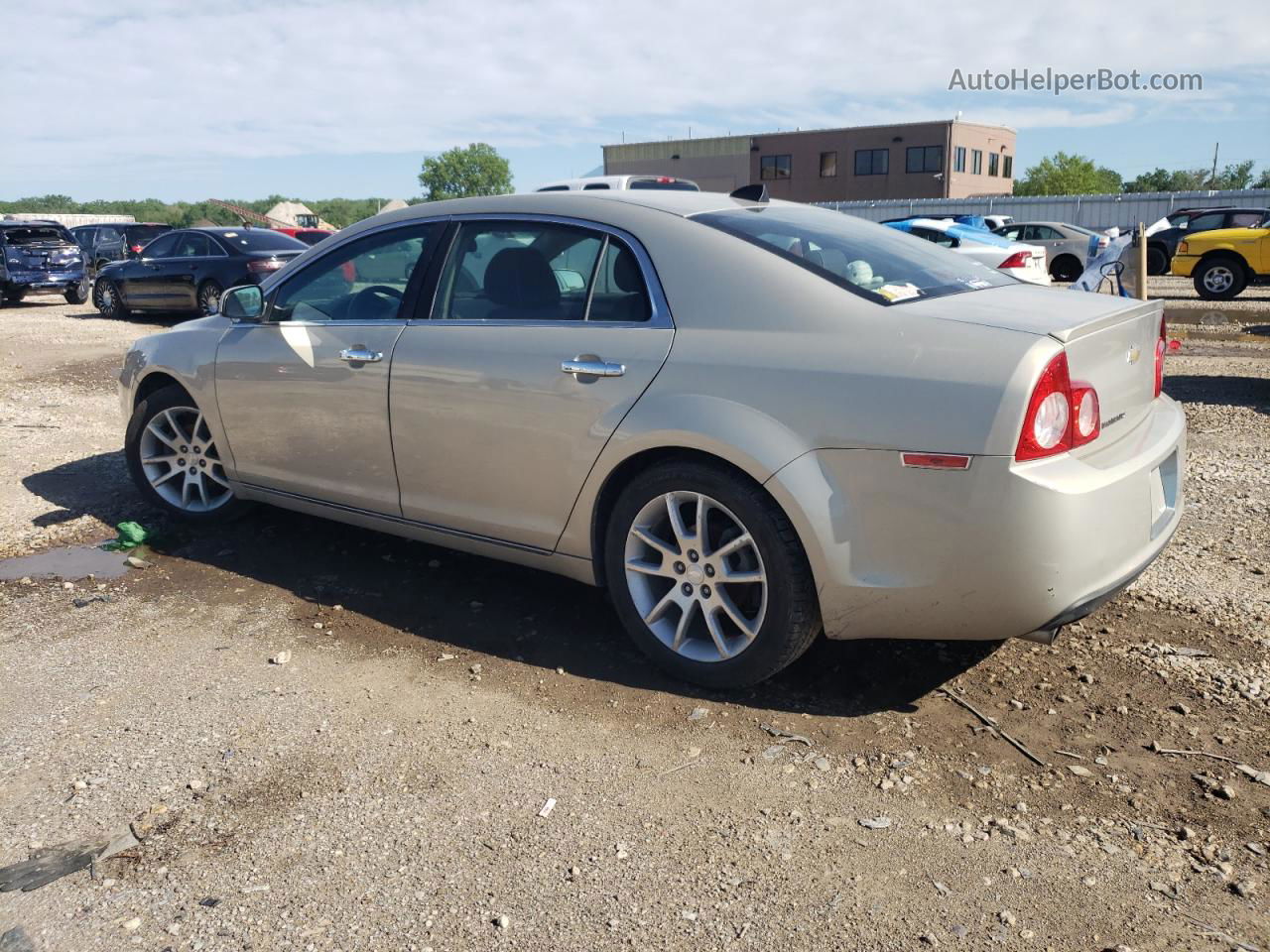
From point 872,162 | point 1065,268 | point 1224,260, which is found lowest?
point 1065,268

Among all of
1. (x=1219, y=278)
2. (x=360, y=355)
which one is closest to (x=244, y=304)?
(x=360, y=355)

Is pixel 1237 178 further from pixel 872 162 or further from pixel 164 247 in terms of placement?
pixel 164 247

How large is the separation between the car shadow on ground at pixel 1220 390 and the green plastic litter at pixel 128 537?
7.79m

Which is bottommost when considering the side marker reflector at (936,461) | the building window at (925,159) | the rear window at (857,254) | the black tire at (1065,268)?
the black tire at (1065,268)

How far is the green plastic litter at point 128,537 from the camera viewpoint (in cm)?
540

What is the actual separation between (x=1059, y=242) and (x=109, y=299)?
67.3 feet

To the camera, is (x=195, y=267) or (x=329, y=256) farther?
(x=195, y=267)

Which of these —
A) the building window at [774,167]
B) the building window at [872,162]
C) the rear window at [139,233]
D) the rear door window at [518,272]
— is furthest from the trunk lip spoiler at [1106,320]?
the building window at [774,167]

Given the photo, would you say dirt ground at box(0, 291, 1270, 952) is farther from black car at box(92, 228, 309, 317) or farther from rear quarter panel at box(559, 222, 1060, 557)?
black car at box(92, 228, 309, 317)

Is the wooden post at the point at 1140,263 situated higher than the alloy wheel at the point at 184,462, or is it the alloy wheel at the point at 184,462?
the wooden post at the point at 1140,263

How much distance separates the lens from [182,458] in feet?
18.5

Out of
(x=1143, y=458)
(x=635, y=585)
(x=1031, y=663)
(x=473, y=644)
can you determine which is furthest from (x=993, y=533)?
(x=473, y=644)

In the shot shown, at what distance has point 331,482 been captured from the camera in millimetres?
4805

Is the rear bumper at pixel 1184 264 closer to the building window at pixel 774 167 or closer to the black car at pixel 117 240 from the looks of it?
the black car at pixel 117 240
